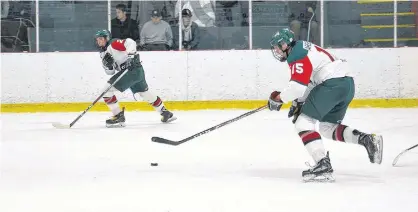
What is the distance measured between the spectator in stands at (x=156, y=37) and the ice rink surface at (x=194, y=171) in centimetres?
220

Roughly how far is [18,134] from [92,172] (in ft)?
8.79

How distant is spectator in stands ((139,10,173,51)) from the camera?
10.4 meters

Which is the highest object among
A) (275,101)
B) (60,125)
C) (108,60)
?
(108,60)

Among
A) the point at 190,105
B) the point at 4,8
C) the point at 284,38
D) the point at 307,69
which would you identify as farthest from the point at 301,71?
the point at 4,8

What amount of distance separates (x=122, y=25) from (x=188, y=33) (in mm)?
795

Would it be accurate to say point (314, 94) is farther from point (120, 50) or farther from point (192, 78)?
point (192, 78)

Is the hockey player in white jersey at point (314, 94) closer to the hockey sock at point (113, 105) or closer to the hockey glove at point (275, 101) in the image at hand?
the hockey glove at point (275, 101)

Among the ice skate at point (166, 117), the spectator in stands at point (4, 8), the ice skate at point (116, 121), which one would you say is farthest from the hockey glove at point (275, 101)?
the spectator in stands at point (4, 8)

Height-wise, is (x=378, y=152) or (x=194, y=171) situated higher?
(x=378, y=152)

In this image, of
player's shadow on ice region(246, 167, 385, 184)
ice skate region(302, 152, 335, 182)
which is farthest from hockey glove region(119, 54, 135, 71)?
ice skate region(302, 152, 335, 182)

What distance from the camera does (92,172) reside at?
200 inches

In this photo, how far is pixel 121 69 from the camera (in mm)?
8516

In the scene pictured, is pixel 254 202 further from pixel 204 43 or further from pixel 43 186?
pixel 204 43

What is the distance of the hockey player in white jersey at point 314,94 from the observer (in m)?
4.59
